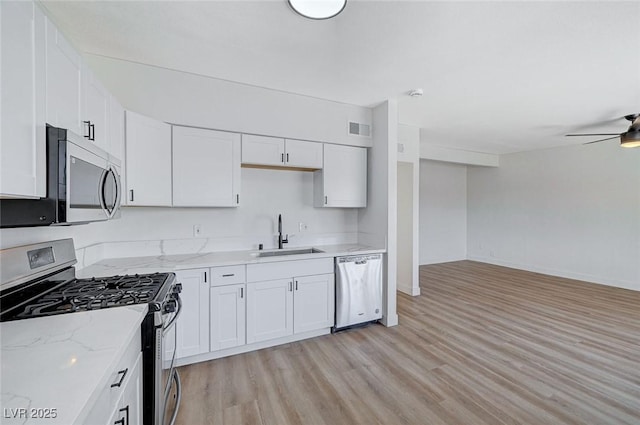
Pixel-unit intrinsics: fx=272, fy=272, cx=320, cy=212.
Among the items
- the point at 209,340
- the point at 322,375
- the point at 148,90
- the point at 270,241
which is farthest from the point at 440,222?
the point at 148,90

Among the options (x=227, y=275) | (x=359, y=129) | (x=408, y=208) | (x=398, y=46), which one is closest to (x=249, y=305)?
(x=227, y=275)

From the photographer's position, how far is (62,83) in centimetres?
144

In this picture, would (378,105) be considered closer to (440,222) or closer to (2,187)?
(2,187)

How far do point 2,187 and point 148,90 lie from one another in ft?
6.28

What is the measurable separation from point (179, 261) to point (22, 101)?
5.43ft

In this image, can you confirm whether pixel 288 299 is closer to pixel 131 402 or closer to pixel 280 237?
pixel 280 237

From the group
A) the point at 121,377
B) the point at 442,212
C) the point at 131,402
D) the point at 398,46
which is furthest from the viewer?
the point at 442,212

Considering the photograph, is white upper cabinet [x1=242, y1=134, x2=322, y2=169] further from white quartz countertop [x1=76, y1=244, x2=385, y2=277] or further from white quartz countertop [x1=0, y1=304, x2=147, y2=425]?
white quartz countertop [x1=0, y1=304, x2=147, y2=425]

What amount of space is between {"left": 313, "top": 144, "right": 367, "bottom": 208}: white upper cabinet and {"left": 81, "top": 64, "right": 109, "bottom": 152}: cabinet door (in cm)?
208

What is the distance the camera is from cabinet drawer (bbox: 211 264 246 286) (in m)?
2.50

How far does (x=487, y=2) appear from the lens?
1693 millimetres

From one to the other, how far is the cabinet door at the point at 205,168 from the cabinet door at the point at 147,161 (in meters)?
0.09

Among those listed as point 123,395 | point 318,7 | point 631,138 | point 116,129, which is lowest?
point 123,395

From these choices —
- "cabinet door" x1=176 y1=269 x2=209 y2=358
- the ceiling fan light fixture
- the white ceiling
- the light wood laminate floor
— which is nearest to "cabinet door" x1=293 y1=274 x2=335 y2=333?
the light wood laminate floor
